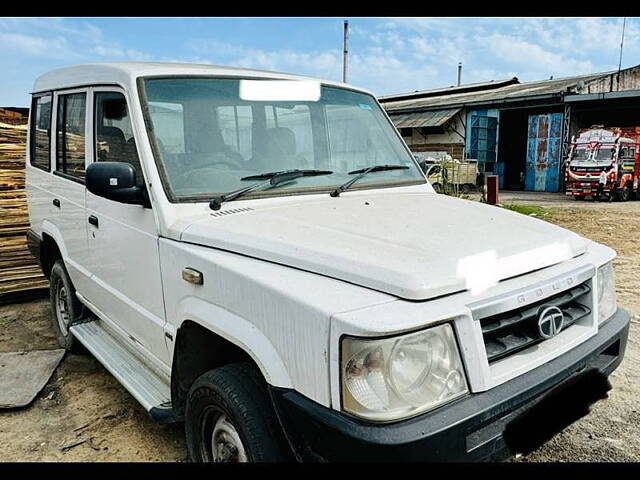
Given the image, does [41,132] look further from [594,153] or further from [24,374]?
[594,153]

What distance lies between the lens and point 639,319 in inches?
189

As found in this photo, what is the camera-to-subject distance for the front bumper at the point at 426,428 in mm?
1522

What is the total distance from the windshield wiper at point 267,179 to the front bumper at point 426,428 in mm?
1065

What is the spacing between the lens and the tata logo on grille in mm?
1910

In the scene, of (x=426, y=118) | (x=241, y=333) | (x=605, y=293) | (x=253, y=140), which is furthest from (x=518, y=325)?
(x=426, y=118)

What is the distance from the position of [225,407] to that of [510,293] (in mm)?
1138

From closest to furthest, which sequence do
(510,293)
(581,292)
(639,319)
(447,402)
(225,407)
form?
1. (447,402)
2. (510,293)
3. (225,407)
4. (581,292)
5. (639,319)

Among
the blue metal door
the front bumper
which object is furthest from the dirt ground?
the blue metal door

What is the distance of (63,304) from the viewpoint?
14.1 feet

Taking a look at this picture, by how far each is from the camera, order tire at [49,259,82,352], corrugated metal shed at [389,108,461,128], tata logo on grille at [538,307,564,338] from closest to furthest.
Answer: tata logo on grille at [538,307,564,338] < tire at [49,259,82,352] < corrugated metal shed at [389,108,461,128]

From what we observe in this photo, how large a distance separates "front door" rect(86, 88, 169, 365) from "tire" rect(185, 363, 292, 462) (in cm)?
48

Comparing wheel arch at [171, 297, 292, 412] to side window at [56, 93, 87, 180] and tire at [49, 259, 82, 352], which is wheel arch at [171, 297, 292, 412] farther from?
tire at [49, 259, 82, 352]
